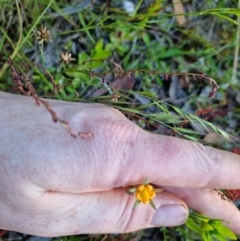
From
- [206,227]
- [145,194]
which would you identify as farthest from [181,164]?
[206,227]

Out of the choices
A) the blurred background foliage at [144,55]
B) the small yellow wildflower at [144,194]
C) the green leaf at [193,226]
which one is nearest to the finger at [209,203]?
the green leaf at [193,226]

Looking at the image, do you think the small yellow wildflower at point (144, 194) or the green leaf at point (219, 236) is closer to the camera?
the small yellow wildflower at point (144, 194)

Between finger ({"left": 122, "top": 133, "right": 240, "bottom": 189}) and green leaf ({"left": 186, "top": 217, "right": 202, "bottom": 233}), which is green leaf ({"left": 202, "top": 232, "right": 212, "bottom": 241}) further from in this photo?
finger ({"left": 122, "top": 133, "right": 240, "bottom": 189})

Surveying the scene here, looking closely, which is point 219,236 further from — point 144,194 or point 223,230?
point 144,194

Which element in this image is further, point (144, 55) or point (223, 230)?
point (144, 55)

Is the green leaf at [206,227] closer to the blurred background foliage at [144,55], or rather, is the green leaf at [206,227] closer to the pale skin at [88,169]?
the pale skin at [88,169]

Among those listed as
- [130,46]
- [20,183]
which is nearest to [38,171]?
[20,183]

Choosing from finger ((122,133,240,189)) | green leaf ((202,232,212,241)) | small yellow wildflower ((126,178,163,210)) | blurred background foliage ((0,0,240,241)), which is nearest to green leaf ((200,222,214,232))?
green leaf ((202,232,212,241))
